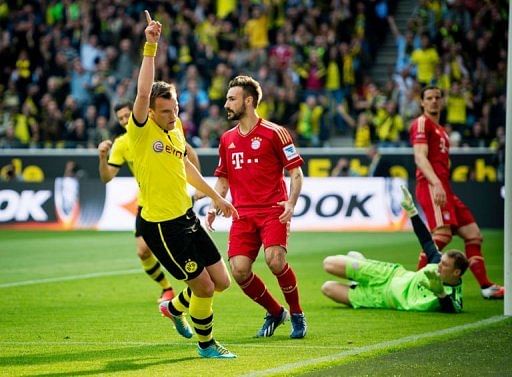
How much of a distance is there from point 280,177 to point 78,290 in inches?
185

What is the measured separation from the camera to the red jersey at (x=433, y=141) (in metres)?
13.2

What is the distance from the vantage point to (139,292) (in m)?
14.3

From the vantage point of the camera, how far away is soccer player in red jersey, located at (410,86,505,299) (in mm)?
13156

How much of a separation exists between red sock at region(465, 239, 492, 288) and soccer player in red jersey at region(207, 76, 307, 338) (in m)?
3.71

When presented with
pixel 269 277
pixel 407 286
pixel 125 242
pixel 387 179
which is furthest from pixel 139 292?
pixel 387 179

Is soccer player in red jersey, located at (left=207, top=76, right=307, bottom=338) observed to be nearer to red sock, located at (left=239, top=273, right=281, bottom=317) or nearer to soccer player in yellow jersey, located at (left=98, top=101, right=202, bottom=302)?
red sock, located at (left=239, top=273, right=281, bottom=317)

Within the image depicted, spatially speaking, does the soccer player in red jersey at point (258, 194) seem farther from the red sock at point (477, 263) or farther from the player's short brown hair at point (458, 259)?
the red sock at point (477, 263)

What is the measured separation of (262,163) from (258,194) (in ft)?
0.91

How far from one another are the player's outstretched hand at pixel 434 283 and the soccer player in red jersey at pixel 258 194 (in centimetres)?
175

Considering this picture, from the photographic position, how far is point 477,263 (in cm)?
1361

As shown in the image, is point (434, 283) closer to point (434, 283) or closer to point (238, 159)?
point (434, 283)

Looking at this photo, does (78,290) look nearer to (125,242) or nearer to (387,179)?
(125,242)

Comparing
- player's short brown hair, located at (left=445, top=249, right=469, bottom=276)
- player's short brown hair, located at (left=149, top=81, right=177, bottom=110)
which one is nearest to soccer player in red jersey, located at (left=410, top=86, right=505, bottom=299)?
player's short brown hair, located at (left=445, top=249, right=469, bottom=276)

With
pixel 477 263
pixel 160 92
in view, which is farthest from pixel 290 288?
pixel 477 263
